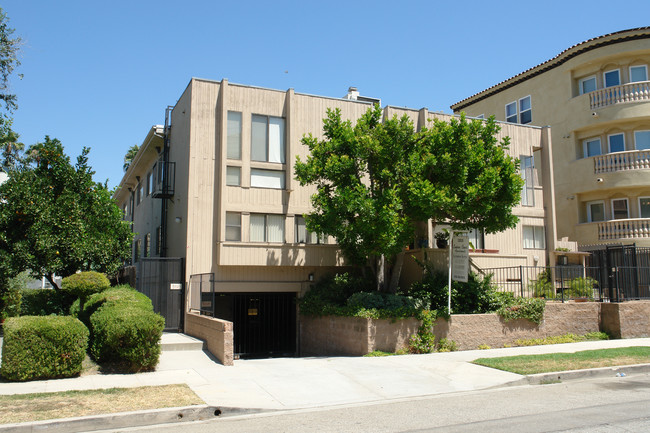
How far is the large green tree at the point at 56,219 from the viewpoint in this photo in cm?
1695

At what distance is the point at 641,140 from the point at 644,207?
2.99 meters

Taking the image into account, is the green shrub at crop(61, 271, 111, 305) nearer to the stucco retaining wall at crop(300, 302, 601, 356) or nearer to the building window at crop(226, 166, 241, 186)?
the building window at crop(226, 166, 241, 186)

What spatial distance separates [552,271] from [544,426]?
1202cm

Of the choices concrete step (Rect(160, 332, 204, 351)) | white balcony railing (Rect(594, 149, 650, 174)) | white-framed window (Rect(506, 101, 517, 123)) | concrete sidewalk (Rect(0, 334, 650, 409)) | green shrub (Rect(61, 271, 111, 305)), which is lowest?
concrete sidewalk (Rect(0, 334, 650, 409))

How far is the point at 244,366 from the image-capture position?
13023 millimetres

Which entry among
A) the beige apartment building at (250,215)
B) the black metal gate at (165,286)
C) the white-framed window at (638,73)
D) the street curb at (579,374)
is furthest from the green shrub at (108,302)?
the white-framed window at (638,73)

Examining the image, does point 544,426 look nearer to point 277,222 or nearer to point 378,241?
point 378,241

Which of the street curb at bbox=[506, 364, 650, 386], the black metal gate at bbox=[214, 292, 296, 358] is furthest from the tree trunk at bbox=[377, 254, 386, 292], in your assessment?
the street curb at bbox=[506, 364, 650, 386]

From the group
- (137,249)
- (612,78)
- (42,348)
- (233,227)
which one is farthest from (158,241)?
(612,78)

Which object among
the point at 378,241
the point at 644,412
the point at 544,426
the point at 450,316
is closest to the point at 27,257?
the point at 378,241

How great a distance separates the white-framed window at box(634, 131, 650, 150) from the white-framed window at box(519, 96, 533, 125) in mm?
5164

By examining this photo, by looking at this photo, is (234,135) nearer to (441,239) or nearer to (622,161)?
(441,239)

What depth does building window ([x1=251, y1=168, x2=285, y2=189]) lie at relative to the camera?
19344 mm

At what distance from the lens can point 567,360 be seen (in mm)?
13195
